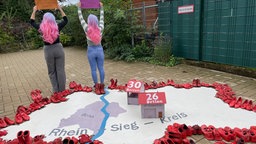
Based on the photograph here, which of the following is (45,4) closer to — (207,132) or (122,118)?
(122,118)

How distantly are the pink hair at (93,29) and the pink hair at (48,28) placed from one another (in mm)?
598

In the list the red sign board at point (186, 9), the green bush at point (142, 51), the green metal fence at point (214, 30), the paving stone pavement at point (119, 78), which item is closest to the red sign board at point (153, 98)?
the paving stone pavement at point (119, 78)

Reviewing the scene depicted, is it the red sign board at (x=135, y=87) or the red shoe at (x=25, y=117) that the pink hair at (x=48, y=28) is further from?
the red sign board at (x=135, y=87)

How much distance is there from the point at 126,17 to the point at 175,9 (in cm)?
190

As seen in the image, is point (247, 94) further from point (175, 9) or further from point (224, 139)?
point (175, 9)

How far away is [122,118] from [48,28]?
2012 mm

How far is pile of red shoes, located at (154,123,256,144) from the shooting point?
2225 millimetres

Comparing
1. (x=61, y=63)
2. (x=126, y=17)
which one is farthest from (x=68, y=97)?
(x=126, y=17)

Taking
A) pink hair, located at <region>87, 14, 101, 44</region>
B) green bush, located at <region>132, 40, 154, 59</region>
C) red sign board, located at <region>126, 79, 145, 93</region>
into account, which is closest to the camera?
red sign board, located at <region>126, 79, 145, 93</region>

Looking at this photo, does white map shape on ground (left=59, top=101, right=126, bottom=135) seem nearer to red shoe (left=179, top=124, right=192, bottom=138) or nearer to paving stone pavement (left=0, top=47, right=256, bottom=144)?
red shoe (left=179, top=124, right=192, bottom=138)

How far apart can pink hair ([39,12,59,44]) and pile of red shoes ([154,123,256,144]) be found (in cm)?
250

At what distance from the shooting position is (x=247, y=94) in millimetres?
3678

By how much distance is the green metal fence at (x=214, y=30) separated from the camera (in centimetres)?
466

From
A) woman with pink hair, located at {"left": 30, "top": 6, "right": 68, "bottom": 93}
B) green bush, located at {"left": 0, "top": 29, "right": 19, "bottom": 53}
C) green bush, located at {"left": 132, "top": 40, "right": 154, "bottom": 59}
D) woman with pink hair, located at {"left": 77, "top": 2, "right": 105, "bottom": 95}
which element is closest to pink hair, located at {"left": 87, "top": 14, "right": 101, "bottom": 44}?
woman with pink hair, located at {"left": 77, "top": 2, "right": 105, "bottom": 95}
